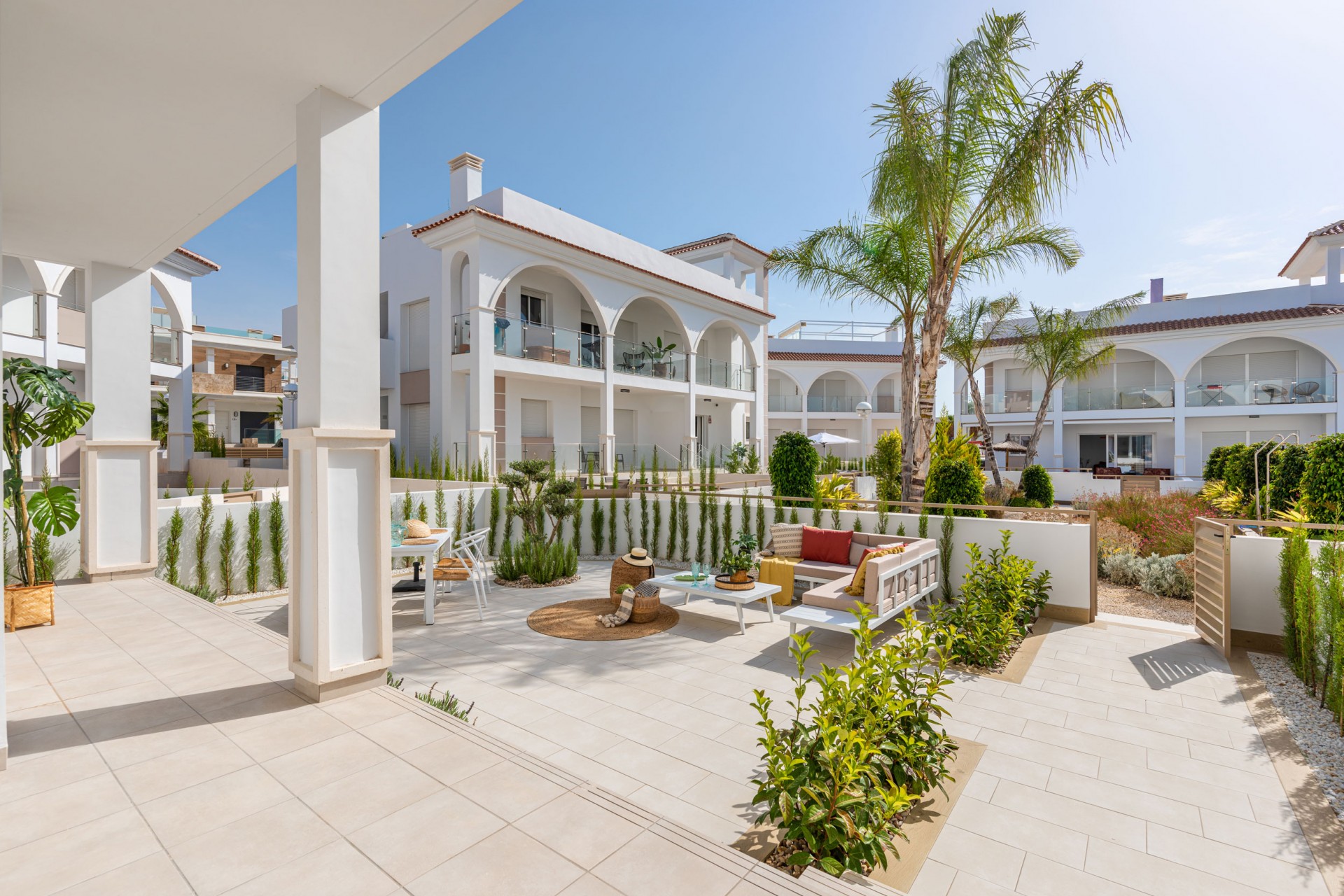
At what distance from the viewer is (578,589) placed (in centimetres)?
846

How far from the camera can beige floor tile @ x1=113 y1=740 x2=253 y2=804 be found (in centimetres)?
285

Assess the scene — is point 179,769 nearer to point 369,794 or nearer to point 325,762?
point 325,762

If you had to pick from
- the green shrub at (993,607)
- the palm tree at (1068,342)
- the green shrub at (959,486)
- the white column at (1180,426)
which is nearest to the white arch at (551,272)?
the green shrub at (959,486)

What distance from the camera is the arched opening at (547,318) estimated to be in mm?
13633

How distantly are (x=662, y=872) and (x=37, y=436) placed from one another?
7426mm

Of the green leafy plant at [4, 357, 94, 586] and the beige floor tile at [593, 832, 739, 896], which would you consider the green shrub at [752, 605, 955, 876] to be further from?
the green leafy plant at [4, 357, 94, 586]

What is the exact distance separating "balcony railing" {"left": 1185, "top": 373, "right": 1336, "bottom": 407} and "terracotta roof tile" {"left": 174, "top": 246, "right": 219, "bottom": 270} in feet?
102

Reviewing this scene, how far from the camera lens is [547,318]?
650 inches

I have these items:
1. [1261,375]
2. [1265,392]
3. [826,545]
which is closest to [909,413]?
[826,545]

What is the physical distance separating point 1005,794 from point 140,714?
506 centimetres

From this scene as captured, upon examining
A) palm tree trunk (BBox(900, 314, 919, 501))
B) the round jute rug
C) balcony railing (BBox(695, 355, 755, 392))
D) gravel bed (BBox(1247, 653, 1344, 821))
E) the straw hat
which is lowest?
gravel bed (BBox(1247, 653, 1344, 821))

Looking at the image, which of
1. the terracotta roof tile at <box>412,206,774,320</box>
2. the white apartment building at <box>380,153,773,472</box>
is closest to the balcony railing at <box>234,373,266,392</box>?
the white apartment building at <box>380,153,773,472</box>

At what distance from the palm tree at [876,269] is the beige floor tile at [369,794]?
27.5 feet

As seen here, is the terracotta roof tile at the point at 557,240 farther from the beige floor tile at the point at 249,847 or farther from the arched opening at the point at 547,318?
the beige floor tile at the point at 249,847
